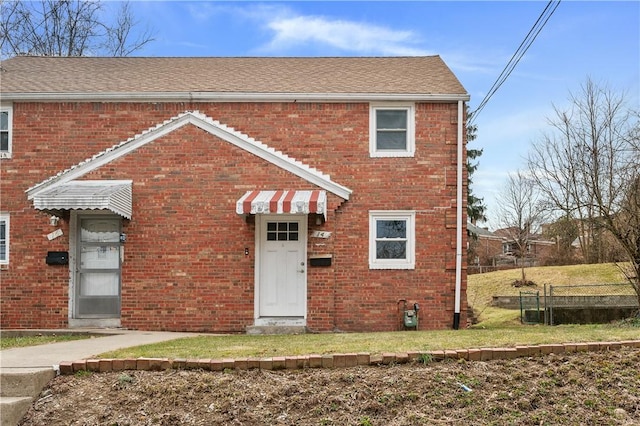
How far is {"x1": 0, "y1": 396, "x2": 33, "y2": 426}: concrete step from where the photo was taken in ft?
19.3

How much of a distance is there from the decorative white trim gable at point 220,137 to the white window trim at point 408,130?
A: 1.23 meters

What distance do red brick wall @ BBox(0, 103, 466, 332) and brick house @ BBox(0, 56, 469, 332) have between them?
31mm

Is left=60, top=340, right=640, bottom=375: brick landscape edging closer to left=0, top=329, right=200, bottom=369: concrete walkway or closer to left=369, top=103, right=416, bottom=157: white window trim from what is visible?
left=0, top=329, right=200, bottom=369: concrete walkway

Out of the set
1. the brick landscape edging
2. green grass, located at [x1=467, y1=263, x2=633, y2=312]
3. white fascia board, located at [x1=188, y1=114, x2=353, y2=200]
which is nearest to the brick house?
white fascia board, located at [x1=188, y1=114, x2=353, y2=200]

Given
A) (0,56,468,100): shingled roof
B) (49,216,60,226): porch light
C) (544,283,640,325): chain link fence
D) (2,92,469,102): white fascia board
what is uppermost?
(0,56,468,100): shingled roof

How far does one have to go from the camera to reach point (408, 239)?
12953 millimetres

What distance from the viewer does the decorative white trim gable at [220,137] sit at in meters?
12.6

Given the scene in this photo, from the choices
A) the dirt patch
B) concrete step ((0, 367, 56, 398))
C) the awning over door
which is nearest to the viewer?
the dirt patch

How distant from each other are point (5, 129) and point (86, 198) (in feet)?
11.6

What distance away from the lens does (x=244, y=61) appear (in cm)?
1677

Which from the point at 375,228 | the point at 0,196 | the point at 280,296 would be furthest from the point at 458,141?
the point at 0,196

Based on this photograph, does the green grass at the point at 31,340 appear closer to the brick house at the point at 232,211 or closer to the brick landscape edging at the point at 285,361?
the brick house at the point at 232,211

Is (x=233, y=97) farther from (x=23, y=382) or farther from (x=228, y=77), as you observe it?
(x=23, y=382)

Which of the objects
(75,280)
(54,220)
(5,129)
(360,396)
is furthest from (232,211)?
(360,396)
